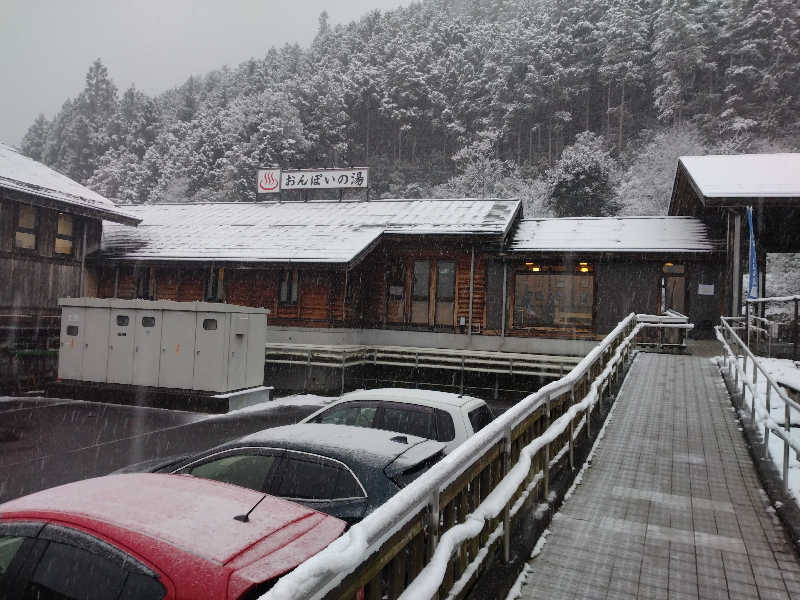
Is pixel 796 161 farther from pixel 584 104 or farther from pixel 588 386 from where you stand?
pixel 584 104

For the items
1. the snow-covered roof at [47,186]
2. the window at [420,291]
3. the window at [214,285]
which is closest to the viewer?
the snow-covered roof at [47,186]

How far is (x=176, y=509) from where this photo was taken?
3.64 meters

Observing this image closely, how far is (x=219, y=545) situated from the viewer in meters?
3.22

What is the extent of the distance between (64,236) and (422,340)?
13.2 metres

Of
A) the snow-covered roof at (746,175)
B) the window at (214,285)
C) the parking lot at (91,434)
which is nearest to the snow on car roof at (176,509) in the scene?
the parking lot at (91,434)

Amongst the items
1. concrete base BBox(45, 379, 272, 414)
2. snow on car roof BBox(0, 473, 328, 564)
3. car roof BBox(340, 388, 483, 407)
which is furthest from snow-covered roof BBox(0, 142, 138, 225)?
snow on car roof BBox(0, 473, 328, 564)

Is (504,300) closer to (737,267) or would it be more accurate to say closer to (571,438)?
(737,267)

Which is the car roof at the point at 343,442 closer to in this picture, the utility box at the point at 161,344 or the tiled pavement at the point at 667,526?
the tiled pavement at the point at 667,526

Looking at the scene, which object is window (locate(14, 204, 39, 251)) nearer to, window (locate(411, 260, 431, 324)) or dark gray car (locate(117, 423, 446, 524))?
window (locate(411, 260, 431, 324))

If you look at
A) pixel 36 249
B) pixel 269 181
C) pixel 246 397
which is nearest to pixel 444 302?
pixel 246 397

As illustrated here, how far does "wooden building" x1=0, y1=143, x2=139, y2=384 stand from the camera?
659 inches

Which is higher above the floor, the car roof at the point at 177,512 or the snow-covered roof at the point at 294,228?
the snow-covered roof at the point at 294,228

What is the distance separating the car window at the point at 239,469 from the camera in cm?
530

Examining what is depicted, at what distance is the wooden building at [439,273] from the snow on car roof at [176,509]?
1455 cm
